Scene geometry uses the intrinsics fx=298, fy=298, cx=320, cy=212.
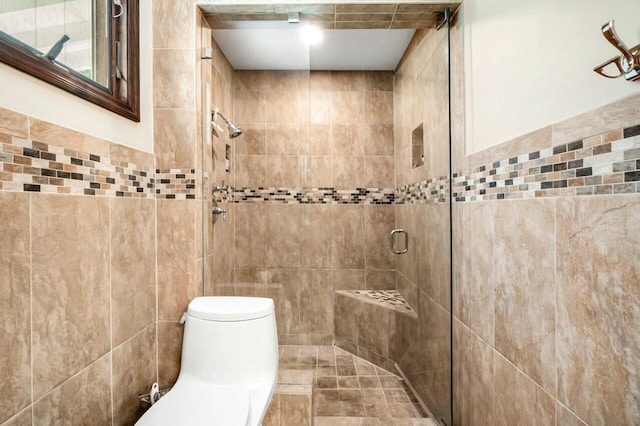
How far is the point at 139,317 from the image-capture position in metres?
1.39

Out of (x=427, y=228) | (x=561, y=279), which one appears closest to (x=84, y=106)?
(x=561, y=279)

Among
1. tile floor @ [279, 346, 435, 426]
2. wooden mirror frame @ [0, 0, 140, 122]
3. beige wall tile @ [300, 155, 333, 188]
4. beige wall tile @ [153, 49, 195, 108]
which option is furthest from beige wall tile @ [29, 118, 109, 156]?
tile floor @ [279, 346, 435, 426]

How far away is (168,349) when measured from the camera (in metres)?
1.53

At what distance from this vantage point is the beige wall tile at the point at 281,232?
1644mm

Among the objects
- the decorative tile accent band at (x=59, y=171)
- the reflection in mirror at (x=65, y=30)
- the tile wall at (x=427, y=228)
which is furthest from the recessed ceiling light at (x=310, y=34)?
the decorative tile accent band at (x=59, y=171)

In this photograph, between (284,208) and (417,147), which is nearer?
(284,208)

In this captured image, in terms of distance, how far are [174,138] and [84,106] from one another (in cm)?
45

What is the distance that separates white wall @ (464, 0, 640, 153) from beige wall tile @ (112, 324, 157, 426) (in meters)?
1.79

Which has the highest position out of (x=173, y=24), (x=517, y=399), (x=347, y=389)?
(x=173, y=24)

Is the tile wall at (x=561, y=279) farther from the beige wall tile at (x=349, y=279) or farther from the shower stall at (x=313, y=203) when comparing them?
the beige wall tile at (x=349, y=279)

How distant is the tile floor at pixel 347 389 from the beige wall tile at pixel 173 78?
1426mm

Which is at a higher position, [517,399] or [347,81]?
[347,81]

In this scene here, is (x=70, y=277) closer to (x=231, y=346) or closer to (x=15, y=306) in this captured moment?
(x=15, y=306)

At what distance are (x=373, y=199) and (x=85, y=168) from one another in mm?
1954
